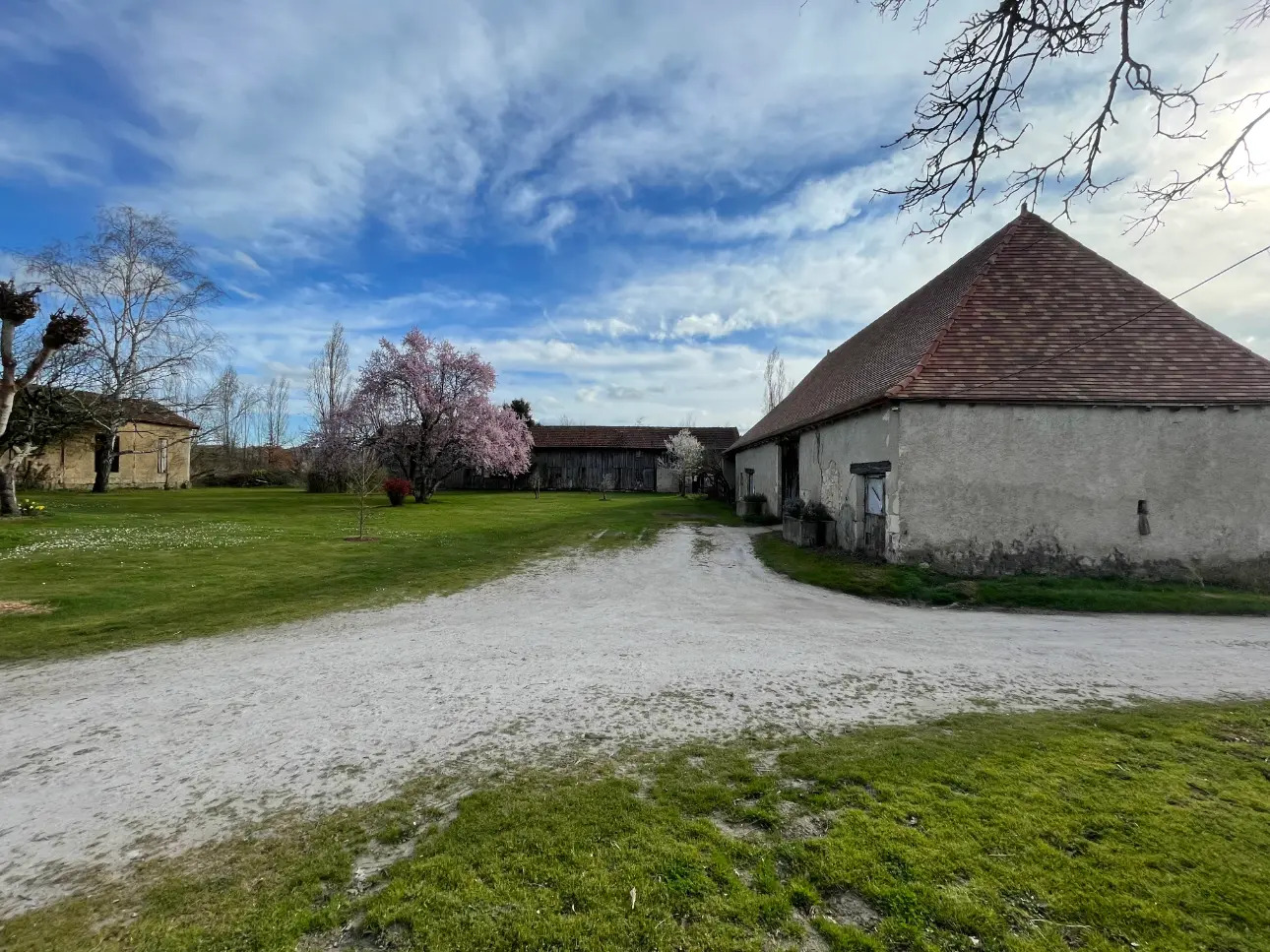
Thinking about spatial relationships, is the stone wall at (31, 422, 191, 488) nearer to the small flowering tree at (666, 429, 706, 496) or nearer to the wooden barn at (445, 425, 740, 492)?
the wooden barn at (445, 425, 740, 492)

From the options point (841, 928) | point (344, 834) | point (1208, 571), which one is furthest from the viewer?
point (1208, 571)

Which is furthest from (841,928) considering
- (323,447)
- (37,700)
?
(323,447)

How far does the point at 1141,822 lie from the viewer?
10.2 ft

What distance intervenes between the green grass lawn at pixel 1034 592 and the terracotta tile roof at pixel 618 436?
104 feet

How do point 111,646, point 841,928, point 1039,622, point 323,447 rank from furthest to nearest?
point 323,447, point 1039,622, point 111,646, point 841,928

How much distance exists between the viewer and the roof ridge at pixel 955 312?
428 inches

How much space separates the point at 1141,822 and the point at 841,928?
2029 millimetres

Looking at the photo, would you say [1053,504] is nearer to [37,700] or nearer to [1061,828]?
[1061,828]

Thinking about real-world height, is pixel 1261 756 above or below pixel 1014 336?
below

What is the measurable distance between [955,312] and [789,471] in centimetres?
802

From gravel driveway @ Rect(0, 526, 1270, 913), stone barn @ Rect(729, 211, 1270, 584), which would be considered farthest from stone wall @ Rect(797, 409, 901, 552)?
gravel driveway @ Rect(0, 526, 1270, 913)

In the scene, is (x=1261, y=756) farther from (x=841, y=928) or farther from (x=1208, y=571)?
(x=1208, y=571)

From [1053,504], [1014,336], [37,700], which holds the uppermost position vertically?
[1014,336]

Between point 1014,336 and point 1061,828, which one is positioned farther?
point 1014,336
